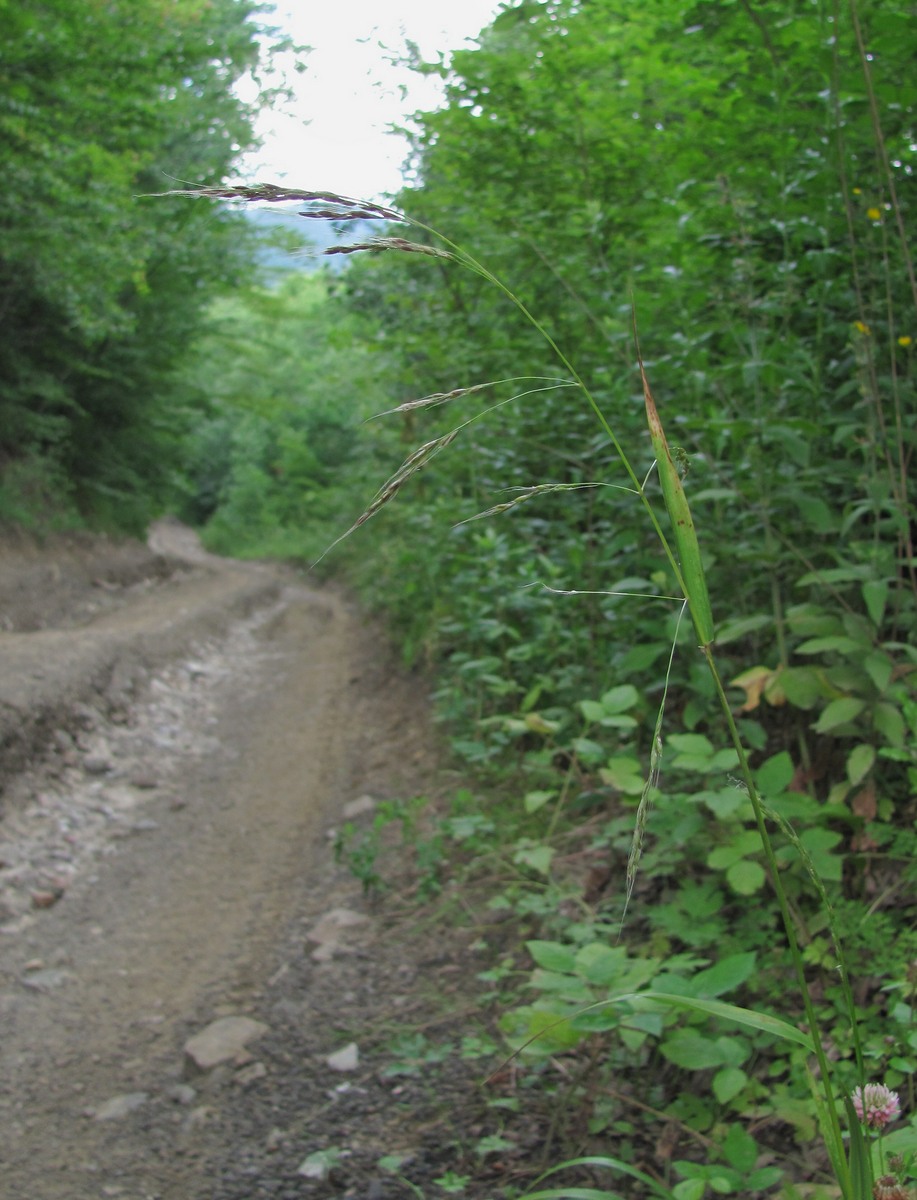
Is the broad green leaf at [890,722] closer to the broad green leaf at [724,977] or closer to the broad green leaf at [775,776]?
the broad green leaf at [775,776]

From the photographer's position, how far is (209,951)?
3959 mm

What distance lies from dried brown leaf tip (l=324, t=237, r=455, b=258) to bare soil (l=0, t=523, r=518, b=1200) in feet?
6.94

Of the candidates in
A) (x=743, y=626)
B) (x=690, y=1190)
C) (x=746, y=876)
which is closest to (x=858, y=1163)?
(x=690, y=1190)

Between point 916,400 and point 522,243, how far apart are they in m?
2.22

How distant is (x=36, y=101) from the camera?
10.3 m

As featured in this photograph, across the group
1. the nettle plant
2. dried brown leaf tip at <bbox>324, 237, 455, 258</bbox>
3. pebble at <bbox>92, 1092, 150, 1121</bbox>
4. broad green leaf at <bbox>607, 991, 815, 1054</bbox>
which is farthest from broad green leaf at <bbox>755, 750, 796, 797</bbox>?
pebble at <bbox>92, 1092, 150, 1121</bbox>

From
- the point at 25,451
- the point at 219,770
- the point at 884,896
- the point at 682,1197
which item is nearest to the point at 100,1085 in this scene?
the point at 682,1197

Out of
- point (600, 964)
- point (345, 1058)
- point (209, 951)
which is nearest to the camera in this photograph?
point (600, 964)

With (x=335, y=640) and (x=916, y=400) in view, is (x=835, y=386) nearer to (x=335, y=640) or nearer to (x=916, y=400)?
(x=916, y=400)

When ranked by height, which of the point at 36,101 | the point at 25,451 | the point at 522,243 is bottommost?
the point at 522,243

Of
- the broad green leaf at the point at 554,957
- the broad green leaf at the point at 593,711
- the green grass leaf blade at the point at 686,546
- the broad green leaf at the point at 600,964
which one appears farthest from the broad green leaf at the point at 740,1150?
the broad green leaf at the point at 593,711

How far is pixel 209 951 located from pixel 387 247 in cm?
338

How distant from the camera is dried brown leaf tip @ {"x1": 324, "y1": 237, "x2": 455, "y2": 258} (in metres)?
1.19

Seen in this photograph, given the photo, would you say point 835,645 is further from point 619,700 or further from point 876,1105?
point 876,1105
